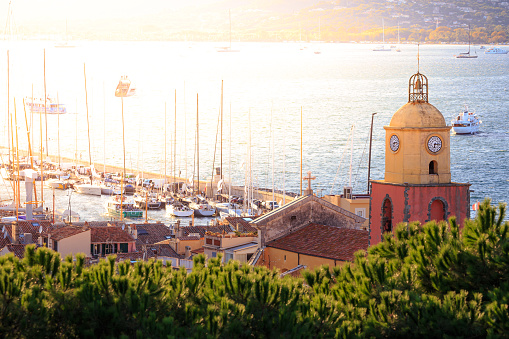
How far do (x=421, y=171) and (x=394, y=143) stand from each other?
99 cm

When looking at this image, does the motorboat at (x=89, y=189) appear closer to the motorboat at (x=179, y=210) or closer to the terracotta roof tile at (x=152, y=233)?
the motorboat at (x=179, y=210)

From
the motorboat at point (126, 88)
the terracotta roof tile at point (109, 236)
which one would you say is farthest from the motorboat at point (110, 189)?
the motorboat at point (126, 88)

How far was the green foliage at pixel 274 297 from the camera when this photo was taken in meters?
16.0

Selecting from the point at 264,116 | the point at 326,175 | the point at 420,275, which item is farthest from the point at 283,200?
the point at 264,116

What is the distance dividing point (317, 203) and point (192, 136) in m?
83.9

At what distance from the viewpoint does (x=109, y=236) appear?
36.6m

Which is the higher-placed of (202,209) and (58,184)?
(58,184)

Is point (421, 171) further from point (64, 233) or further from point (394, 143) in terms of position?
point (64, 233)

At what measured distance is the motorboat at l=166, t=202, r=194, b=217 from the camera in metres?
64.1

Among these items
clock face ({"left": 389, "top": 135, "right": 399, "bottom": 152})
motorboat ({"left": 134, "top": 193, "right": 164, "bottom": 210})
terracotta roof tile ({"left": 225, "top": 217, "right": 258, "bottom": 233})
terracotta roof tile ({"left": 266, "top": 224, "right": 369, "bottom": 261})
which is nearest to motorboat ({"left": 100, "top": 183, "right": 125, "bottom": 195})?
motorboat ({"left": 134, "top": 193, "right": 164, "bottom": 210})

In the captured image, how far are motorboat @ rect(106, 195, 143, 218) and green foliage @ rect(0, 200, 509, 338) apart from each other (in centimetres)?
4598

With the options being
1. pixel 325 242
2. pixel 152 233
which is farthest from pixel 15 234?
pixel 325 242

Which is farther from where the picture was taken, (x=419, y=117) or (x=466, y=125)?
(x=466, y=125)

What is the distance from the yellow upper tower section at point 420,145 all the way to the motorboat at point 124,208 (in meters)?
42.7
